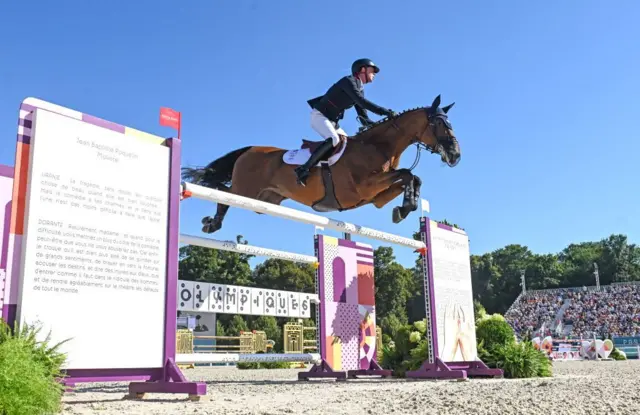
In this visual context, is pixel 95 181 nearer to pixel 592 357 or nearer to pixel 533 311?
pixel 592 357

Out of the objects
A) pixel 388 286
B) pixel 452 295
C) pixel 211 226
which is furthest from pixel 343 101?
pixel 388 286

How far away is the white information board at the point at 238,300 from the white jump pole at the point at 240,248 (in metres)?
0.29

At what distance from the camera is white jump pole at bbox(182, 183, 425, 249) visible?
151 inches

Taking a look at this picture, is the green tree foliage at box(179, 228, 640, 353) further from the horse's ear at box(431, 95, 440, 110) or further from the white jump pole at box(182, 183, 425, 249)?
the horse's ear at box(431, 95, 440, 110)

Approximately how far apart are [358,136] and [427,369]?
231 centimetres

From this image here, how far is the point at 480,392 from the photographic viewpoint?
3549mm

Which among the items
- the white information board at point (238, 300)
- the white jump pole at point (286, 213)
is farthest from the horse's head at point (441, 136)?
the white information board at point (238, 300)

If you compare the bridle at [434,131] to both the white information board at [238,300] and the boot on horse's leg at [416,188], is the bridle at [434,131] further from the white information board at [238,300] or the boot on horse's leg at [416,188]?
the white information board at [238,300]

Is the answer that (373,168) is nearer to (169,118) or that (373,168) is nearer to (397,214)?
(397,214)

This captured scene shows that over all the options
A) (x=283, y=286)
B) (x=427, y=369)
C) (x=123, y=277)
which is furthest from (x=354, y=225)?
(x=283, y=286)

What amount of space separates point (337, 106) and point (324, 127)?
208 mm

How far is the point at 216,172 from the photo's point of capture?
553 cm

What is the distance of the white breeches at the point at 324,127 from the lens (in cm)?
472

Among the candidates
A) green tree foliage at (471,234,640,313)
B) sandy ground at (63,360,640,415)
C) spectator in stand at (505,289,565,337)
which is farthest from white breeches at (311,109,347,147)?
green tree foliage at (471,234,640,313)
